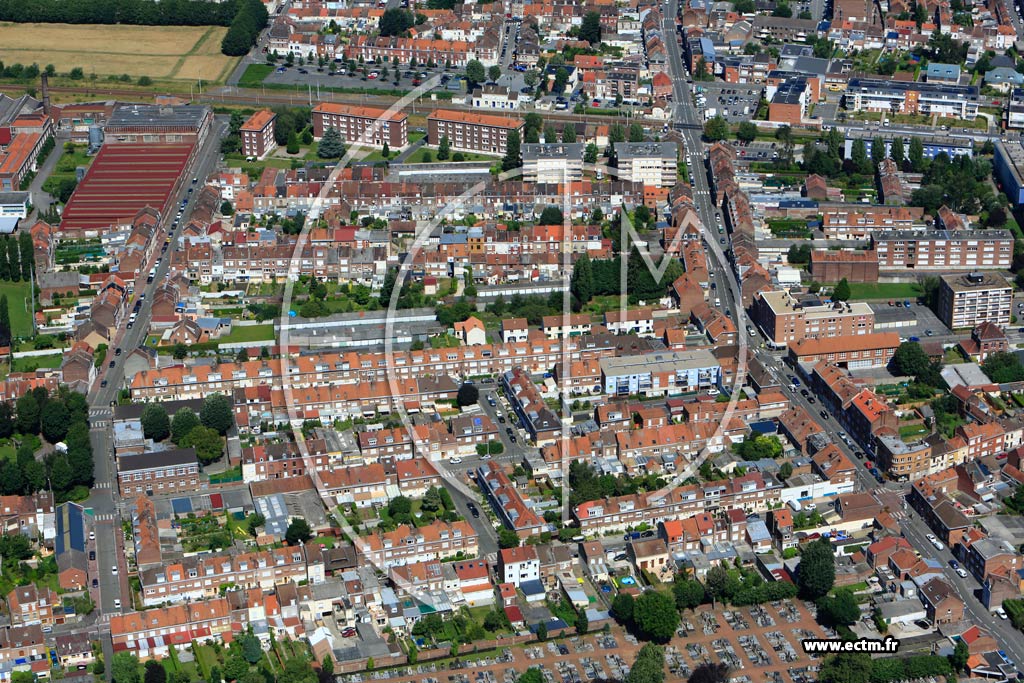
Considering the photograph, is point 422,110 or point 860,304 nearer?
point 860,304

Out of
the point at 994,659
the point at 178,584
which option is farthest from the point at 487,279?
the point at 994,659

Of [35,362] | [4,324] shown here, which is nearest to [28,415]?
[35,362]

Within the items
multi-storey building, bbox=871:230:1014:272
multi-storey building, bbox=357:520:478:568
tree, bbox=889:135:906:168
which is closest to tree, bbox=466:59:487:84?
tree, bbox=889:135:906:168

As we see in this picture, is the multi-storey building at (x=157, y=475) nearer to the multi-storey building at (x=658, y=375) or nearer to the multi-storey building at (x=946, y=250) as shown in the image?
the multi-storey building at (x=658, y=375)

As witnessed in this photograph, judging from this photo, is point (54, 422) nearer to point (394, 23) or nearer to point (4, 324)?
point (4, 324)

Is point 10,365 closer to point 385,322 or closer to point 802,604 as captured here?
point 385,322
